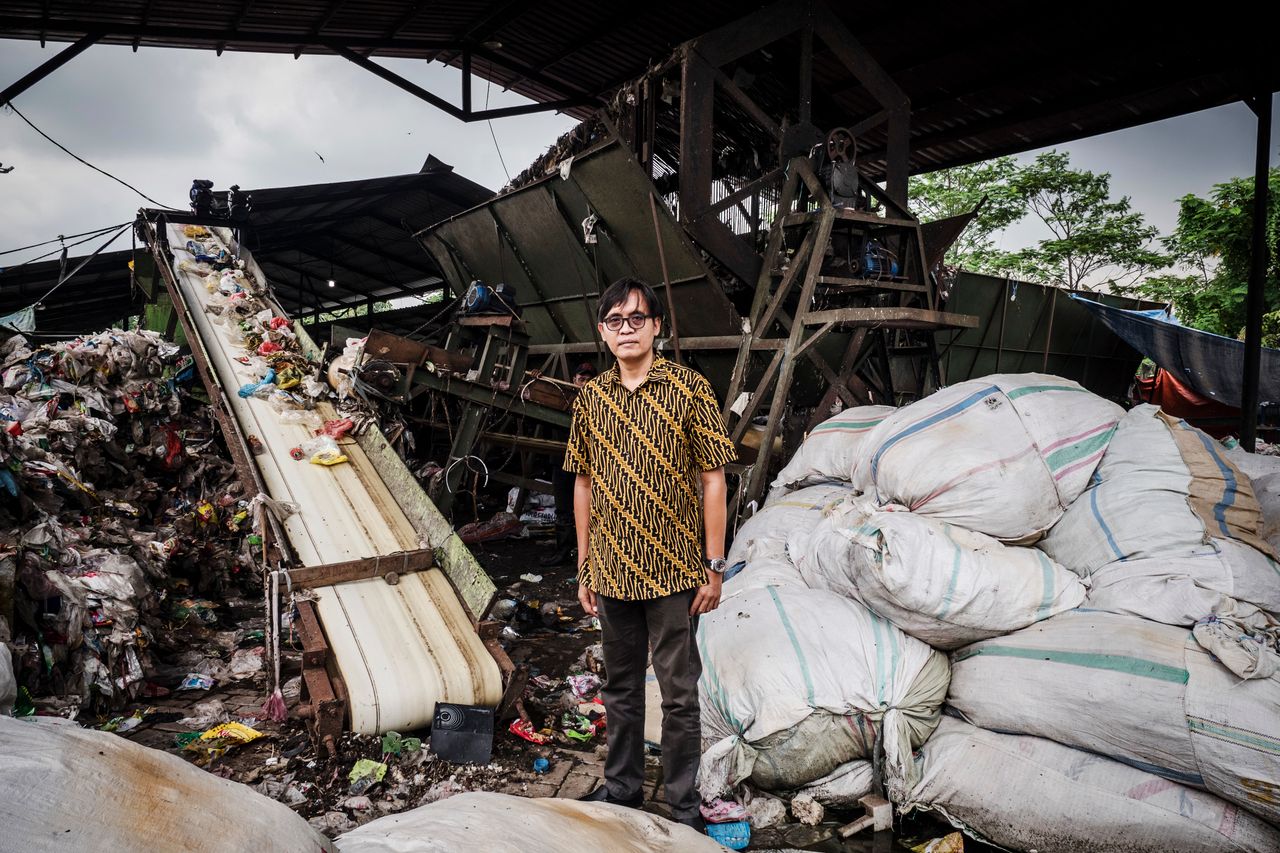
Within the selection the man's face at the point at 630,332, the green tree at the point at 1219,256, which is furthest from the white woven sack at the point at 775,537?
the green tree at the point at 1219,256

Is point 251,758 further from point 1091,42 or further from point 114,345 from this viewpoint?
point 1091,42

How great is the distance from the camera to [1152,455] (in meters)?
2.51

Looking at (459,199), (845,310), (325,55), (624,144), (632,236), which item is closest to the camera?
(845,310)

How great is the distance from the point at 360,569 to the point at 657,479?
172cm

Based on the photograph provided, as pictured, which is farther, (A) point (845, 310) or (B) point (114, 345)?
(B) point (114, 345)

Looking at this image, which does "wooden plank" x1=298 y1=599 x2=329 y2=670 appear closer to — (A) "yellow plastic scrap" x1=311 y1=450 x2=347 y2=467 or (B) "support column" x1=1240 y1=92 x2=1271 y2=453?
(A) "yellow plastic scrap" x1=311 y1=450 x2=347 y2=467

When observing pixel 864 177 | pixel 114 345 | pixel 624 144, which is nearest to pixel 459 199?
pixel 114 345

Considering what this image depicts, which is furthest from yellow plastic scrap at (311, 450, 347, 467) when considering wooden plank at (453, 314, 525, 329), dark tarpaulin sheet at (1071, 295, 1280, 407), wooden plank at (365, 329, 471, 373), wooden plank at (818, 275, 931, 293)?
A: dark tarpaulin sheet at (1071, 295, 1280, 407)

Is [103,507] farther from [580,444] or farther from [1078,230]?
[1078,230]

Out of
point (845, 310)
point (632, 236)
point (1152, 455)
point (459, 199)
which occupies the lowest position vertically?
point (1152, 455)

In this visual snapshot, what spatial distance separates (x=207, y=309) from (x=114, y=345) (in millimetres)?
697

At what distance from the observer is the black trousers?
207 cm

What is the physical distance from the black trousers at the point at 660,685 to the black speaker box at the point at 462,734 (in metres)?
0.53

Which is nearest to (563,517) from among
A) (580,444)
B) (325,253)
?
(580,444)
